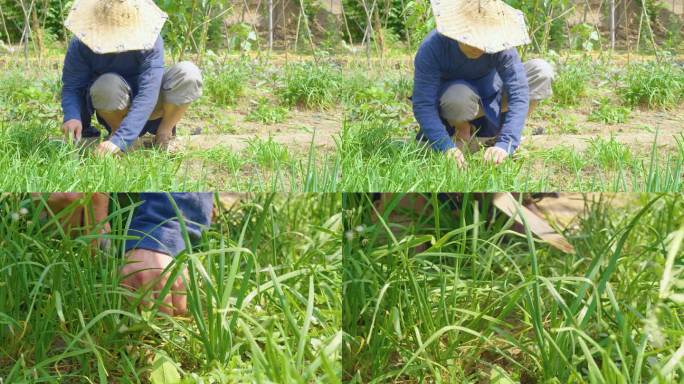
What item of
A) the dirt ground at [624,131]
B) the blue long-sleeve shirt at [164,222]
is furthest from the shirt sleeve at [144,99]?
the dirt ground at [624,131]

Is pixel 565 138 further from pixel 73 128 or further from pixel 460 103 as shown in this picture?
pixel 73 128

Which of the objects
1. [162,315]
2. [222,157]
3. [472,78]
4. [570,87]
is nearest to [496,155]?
[472,78]

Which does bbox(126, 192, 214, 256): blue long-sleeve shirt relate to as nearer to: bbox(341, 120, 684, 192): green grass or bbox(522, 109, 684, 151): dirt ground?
bbox(341, 120, 684, 192): green grass

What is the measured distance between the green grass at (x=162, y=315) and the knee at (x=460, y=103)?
1422 millimetres

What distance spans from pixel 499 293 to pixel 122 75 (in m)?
1.95

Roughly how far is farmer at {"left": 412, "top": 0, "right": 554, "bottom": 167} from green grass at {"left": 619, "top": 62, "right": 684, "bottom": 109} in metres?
1.29

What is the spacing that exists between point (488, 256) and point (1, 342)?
98 centimetres

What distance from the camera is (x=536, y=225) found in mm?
1755

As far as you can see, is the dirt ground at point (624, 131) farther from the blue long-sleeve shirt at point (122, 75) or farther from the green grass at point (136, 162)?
the blue long-sleeve shirt at point (122, 75)

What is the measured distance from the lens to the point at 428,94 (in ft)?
10.1

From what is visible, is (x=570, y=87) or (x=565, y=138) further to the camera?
(x=570, y=87)

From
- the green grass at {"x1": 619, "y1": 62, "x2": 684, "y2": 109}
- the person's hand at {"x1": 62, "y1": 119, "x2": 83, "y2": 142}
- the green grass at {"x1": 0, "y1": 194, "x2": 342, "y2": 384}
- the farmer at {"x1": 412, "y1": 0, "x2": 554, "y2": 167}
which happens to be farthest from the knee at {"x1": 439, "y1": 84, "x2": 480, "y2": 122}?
the green grass at {"x1": 619, "y1": 62, "x2": 684, "y2": 109}

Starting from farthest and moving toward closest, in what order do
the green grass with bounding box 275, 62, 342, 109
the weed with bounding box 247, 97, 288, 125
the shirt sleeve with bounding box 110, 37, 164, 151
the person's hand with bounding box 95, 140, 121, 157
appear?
the green grass with bounding box 275, 62, 342, 109
the weed with bounding box 247, 97, 288, 125
the shirt sleeve with bounding box 110, 37, 164, 151
the person's hand with bounding box 95, 140, 121, 157

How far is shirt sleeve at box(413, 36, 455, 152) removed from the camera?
303cm
